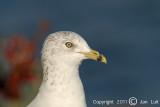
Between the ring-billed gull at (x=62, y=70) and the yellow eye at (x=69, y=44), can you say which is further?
the yellow eye at (x=69, y=44)

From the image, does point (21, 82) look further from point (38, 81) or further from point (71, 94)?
point (71, 94)

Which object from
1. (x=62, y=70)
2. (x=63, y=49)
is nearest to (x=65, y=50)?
(x=63, y=49)

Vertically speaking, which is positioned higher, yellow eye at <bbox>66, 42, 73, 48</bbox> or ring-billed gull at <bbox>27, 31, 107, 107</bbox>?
yellow eye at <bbox>66, 42, 73, 48</bbox>

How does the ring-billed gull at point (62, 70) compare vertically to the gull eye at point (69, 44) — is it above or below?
below

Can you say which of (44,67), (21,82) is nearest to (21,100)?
(21,82)

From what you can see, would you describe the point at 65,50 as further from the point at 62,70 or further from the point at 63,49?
the point at 62,70

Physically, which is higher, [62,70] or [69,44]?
[69,44]
